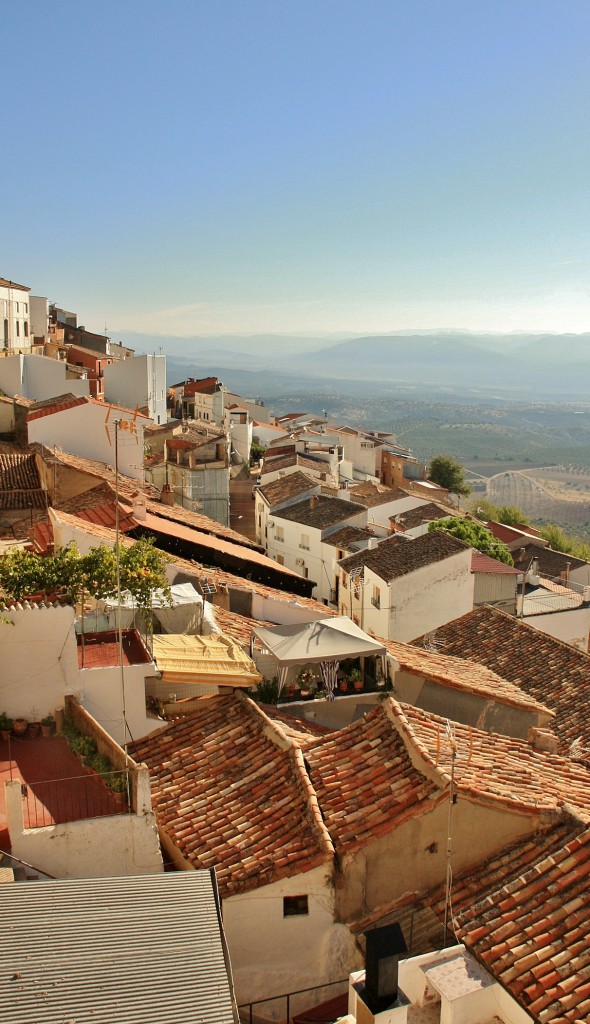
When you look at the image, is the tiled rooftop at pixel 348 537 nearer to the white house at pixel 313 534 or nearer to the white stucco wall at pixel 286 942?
the white house at pixel 313 534

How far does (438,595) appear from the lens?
25109mm

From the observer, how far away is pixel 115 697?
1114 centimetres

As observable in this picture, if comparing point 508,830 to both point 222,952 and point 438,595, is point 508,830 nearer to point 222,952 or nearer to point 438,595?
point 222,952

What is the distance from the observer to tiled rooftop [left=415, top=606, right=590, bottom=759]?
1627cm

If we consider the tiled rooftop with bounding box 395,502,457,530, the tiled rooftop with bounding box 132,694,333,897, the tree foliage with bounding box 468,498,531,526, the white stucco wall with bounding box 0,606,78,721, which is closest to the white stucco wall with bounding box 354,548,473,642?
the tiled rooftop with bounding box 132,694,333,897

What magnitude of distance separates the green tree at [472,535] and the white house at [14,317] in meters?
23.3

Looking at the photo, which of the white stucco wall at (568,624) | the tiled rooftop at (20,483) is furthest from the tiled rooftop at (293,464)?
the tiled rooftop at (20,483)

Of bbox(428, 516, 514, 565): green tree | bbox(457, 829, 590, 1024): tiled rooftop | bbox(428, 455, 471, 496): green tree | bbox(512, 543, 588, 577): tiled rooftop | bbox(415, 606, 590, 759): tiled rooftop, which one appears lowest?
bbox(512, 543, 588, 577): tiled rooftop

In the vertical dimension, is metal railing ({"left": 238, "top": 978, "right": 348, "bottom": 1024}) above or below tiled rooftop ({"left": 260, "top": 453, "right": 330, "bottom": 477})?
below

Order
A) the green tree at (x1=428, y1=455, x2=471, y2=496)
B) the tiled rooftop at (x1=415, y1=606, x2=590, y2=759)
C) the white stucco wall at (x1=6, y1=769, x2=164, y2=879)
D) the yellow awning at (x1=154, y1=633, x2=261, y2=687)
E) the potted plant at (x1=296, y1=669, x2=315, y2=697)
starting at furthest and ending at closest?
the green tree at (x1=428, y1=455, x2=471, y2=496)
the tiled rooftop at (x1=415, y1=606, x2=590, y2=759)
the potted plant at (x1=296, y1=669, x2=315, y2=697)
the yellow awning at (x1=154, y1=633, x2=261, y2=687)
the white stucco wall at (x1=6, y1=769, x2=164, y2=879)

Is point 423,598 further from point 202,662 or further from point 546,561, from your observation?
point 546,561

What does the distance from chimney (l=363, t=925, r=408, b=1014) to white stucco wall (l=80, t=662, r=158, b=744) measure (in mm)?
5361

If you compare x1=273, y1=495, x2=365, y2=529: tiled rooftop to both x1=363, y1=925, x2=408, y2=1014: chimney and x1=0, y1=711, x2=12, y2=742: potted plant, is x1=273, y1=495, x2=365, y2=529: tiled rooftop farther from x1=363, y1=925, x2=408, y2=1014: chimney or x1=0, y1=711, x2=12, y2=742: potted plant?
x1=363, y1=925, x2=408, y2=1014: chimney

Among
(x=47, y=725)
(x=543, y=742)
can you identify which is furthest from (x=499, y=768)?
(x=47, y=725)
